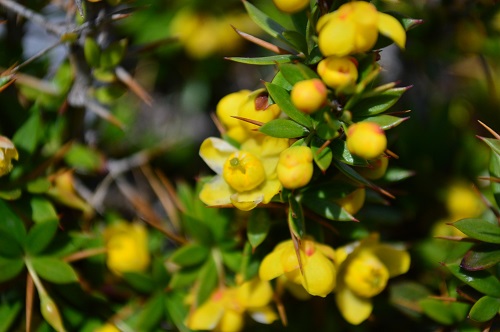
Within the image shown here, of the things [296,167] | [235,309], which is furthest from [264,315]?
[296,167]

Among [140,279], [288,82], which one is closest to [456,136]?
[288,82]

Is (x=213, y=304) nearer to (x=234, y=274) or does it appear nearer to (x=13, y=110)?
(x=234, y=274)

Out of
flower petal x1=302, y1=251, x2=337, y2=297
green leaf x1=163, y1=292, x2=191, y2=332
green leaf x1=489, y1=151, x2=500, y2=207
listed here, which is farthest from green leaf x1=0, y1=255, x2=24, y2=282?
green leaf x1=489, y1=151, x2=500, y2=207

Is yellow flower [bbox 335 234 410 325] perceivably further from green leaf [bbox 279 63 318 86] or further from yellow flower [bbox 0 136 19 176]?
yellow flower [bbox 0 136 19 176]

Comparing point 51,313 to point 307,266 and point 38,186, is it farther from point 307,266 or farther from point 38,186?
point 307,266

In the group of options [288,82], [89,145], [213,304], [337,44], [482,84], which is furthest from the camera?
[482,84]

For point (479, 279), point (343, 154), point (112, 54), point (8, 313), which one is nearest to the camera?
point (343, 154)
